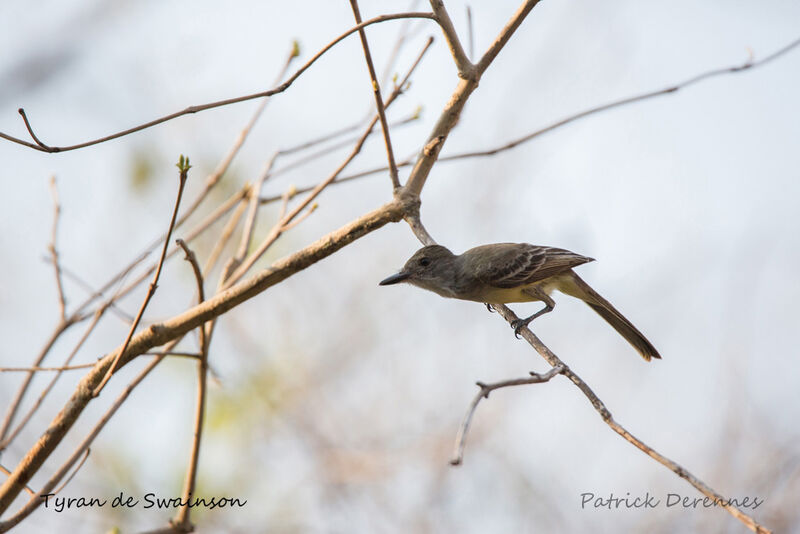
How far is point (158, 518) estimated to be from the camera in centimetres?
732

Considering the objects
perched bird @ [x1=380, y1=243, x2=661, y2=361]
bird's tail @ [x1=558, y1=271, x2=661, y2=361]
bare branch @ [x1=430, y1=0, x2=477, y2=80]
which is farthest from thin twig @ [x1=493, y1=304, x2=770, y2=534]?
bird's tail @ [x1=558, y1=271, x2=661, y2=361]

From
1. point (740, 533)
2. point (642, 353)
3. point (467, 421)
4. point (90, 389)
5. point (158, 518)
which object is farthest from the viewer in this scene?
point (158, 518)

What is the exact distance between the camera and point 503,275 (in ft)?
18.9

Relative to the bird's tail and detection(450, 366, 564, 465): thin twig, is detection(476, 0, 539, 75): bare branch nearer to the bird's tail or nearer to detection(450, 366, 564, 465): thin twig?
detection(450, 366, 564, 465): thin twig

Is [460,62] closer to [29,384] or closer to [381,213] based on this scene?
[381,213]

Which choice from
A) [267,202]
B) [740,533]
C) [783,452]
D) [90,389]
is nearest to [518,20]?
[267,202]

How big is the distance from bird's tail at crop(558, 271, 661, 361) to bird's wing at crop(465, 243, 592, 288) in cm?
32

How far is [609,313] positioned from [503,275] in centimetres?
121

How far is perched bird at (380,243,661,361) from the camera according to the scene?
574 cm

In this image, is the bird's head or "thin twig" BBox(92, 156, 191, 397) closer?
"thin twig" BBox(92, 156, 191, 397)

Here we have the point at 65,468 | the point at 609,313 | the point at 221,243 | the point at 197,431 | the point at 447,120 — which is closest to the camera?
the point at 65,468

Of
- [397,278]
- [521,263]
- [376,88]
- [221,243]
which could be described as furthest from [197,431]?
[521,263]

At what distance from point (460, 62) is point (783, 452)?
15.7 feet

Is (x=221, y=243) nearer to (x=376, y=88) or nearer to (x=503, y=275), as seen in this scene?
(x=376, y=88)
